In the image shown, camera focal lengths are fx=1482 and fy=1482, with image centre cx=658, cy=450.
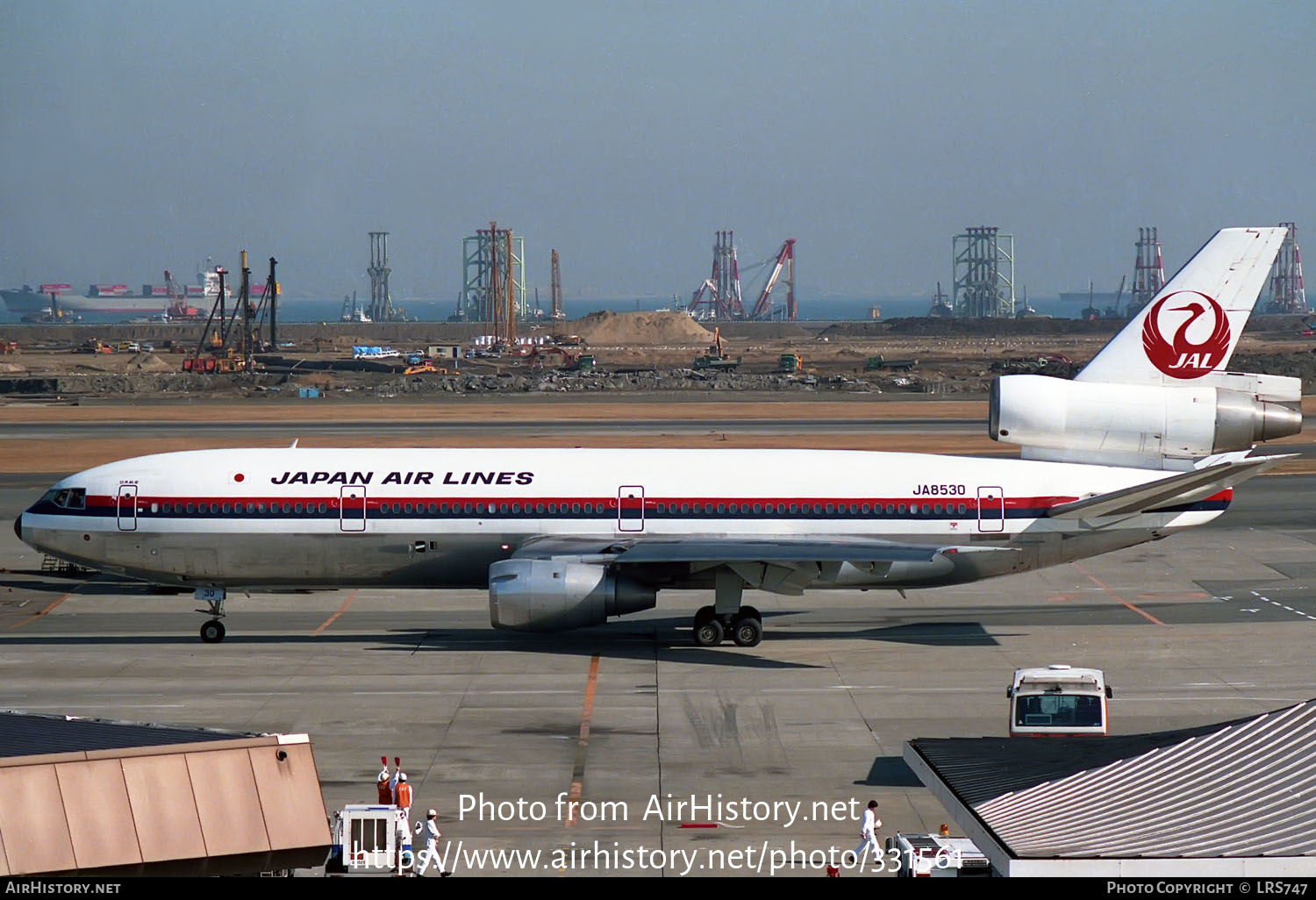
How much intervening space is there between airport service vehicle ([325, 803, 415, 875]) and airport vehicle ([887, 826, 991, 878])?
6851mm

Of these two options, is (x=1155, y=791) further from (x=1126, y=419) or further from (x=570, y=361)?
(x=570, y=361)

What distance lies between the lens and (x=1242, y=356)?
171750 millimetres

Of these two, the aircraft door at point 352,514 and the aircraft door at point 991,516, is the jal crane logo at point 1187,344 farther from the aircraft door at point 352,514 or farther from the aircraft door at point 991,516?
the aircraft door at point 352,514

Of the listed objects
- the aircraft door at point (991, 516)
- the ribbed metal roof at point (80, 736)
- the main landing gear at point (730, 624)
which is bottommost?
the main landing gear at point (730, 624)

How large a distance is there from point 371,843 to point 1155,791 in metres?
11.0

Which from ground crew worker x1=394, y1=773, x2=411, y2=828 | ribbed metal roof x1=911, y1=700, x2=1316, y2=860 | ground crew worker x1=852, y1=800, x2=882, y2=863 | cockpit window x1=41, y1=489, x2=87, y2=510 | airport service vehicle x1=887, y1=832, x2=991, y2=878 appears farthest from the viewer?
cockpit window x1=41, y1=489, x2=87, y2=510

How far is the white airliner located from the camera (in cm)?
3825

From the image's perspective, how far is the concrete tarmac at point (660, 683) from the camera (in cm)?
2430

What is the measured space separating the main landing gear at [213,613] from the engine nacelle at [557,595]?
7.97 meters

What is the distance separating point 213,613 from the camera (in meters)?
39.6

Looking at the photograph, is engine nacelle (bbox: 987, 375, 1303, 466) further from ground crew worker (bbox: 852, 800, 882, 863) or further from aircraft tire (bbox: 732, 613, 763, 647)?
ground crew worker (bbox: 852, 800, 882, 863)

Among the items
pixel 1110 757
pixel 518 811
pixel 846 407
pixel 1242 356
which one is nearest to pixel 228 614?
pixel 518 811

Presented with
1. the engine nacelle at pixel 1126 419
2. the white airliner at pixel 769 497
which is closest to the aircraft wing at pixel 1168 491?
the white airliner at pixel 769 497

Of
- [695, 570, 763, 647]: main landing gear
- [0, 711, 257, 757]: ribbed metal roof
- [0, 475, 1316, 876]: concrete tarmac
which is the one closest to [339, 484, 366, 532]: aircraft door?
[0, 475, 1316, 876]: concrete tarmac
